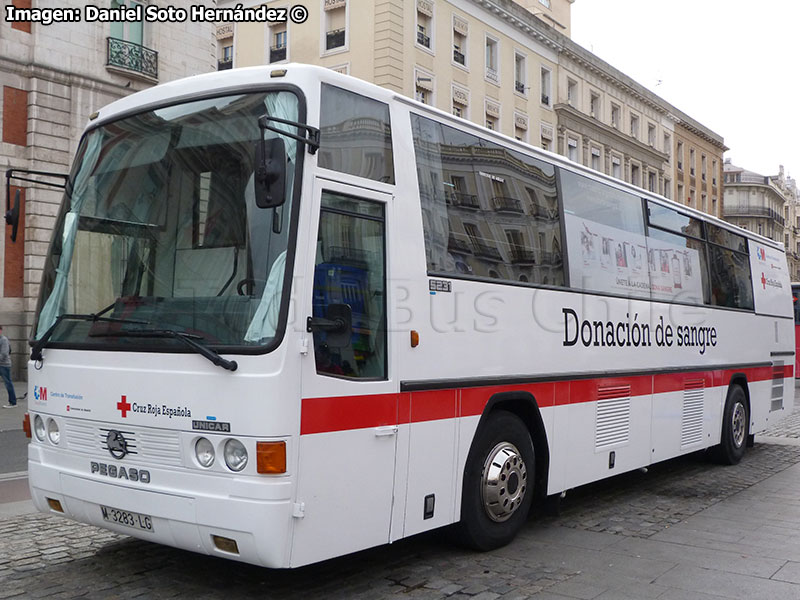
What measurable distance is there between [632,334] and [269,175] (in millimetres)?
5109

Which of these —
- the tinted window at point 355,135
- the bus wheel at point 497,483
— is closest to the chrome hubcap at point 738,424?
the bus wheel at point 497,483

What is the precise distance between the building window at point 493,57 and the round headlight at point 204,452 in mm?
37208

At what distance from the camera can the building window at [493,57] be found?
4031cm

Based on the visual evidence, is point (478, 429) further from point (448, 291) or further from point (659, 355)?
point (659, 355)

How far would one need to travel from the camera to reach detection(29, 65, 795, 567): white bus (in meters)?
4.94

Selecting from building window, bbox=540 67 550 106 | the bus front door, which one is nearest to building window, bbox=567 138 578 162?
building window, bbox=540 67 550 106

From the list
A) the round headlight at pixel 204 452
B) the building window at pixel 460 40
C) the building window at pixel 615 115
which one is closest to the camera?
the round headlight at pixel 204 452

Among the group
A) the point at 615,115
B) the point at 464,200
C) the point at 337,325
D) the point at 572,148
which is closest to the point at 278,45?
the point at 572,148

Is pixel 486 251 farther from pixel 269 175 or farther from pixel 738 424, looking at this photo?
pixel 738 424

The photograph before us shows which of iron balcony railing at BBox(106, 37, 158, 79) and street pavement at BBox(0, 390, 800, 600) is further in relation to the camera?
iron balcony railing at BBox(106, 37, 158, 79)

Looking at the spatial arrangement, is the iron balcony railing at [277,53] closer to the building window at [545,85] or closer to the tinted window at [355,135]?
the building window at [545,85]

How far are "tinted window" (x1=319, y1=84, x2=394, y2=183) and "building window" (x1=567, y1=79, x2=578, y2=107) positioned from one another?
42623mm

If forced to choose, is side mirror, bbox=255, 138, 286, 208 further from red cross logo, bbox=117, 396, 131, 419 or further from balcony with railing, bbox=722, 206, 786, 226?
balcony with railing, bbox=722, 206, 786, 226

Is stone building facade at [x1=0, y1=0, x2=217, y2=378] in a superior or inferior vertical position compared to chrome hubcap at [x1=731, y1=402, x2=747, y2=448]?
superior
